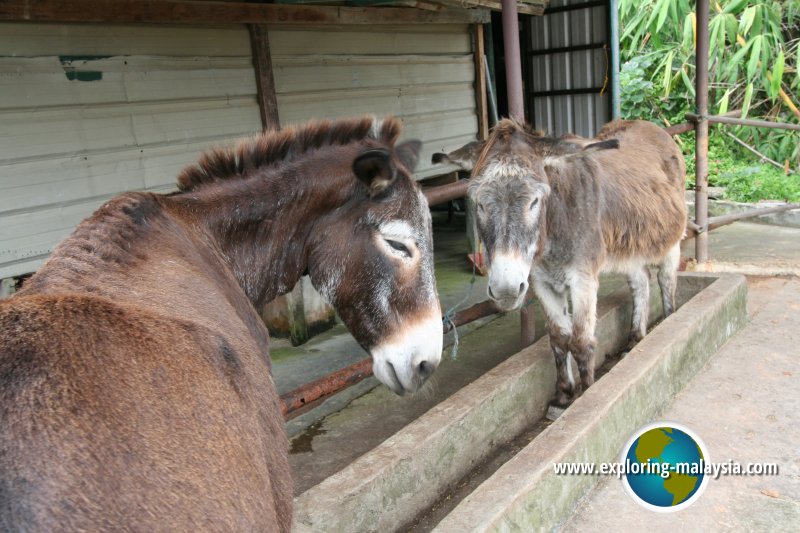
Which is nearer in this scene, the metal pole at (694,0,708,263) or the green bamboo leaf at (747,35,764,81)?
the metal pole at (694,0,708,263)

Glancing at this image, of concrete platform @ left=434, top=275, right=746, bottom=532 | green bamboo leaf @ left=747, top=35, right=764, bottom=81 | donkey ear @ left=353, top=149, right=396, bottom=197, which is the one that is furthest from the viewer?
green bamboo leaf @ left=747, top=35, right=764, bottom=81

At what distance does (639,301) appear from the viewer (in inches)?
189

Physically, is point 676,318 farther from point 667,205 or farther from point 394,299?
point 394,299

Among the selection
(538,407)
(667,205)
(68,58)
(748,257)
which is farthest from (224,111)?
(748,257)

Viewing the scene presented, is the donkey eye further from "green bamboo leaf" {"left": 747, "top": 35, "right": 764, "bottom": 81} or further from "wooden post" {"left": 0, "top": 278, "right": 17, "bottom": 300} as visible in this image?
"green bamboo leaf" {"left": 747, "top": 35, "right": 764, "bottom": 81}

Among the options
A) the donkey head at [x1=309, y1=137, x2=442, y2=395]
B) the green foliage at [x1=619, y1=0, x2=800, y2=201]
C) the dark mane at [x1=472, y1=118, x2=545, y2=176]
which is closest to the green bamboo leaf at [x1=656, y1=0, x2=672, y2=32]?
the green foliage at [x1=619, y1=0, x2=800, y2=201]

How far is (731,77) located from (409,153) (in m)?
11.8

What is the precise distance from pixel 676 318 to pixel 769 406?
2.56 feet

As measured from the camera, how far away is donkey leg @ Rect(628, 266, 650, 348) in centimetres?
476

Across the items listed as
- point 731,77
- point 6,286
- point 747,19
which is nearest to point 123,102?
point 6,286

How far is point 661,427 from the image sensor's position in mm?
3316

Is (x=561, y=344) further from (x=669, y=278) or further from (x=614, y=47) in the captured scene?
(x=614, y=47)

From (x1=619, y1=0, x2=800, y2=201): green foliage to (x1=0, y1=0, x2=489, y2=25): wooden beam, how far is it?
7527 mm

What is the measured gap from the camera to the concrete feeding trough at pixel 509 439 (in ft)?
8.05
